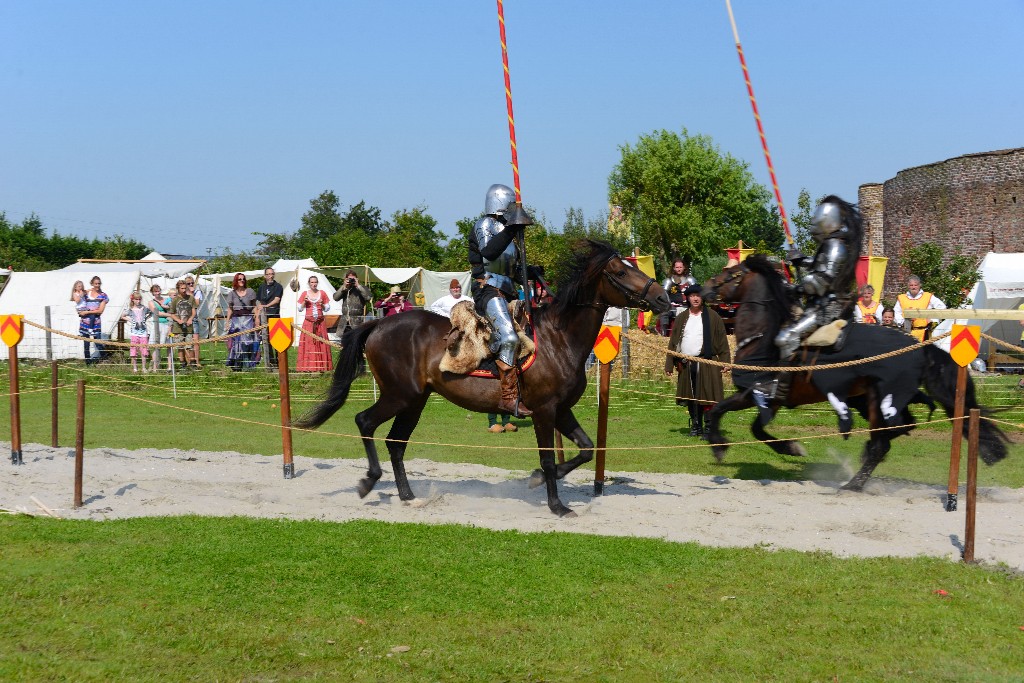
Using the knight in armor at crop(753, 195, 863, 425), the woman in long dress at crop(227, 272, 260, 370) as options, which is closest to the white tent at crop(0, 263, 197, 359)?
the woman in long dress at crop(227, 272, 260, 370)

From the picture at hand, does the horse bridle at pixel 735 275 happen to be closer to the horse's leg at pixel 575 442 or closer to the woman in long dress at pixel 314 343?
the horse's leg at pixel 575 442

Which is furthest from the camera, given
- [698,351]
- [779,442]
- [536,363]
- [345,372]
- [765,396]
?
[698,351]

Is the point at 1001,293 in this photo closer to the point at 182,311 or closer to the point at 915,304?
the point at 915,304

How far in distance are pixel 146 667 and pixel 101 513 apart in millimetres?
3567

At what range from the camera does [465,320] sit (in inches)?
334

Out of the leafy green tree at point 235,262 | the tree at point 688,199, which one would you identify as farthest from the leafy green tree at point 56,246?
the tree at point 688,199

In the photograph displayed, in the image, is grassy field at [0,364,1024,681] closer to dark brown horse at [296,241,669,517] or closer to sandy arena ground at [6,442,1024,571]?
sandy arena ground at [6,442,1024,571]

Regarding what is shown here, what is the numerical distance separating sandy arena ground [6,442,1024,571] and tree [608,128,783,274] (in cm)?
4261

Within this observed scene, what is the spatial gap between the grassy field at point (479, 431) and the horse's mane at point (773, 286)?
5.04 ft

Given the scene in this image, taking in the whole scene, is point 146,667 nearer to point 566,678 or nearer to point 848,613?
point 566,678

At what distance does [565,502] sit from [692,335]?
4521 millimetres

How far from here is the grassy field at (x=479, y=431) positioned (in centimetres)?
1062

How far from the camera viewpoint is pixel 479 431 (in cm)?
1316

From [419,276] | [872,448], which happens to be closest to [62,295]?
[419,276]
